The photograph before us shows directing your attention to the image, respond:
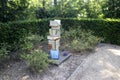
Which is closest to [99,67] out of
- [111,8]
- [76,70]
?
[76,70]

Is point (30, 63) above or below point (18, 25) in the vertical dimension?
below

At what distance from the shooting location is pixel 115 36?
284 inches

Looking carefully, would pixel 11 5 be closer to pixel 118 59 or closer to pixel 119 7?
pixel 118 59

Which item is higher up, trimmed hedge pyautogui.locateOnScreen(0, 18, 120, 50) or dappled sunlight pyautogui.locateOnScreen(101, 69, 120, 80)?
trimmed hedge pyautogui.locateOnScreen(0, 18, 120, 50)

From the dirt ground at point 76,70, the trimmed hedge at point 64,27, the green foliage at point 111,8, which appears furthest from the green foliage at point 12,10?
the green foliage at point 111,8

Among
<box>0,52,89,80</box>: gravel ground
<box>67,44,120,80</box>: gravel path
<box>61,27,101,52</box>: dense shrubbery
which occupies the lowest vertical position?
→ <box>67,44,120,80</box>: gravel path

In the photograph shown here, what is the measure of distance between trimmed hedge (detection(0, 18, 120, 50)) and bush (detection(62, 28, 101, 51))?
19.4 inches

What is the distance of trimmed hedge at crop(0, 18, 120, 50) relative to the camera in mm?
5469

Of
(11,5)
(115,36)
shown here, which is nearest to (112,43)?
(115,36)

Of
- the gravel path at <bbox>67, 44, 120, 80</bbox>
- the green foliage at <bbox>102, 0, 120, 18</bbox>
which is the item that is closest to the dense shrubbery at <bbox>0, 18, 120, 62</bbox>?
the gravel path at <bbox>67, 44, 120, 80</bbox>

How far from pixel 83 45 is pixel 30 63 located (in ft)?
8.15

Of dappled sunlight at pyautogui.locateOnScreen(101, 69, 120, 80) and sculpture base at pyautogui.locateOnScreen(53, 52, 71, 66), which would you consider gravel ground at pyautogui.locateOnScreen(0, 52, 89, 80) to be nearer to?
sculpture base at pyautogui.locateOnScreen(53, 52, 71, 66)

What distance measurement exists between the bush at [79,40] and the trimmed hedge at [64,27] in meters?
0.49

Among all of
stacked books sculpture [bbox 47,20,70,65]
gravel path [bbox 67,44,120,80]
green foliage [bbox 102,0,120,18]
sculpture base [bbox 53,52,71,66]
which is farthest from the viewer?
green foliage [bbox 102,0,120,18]
